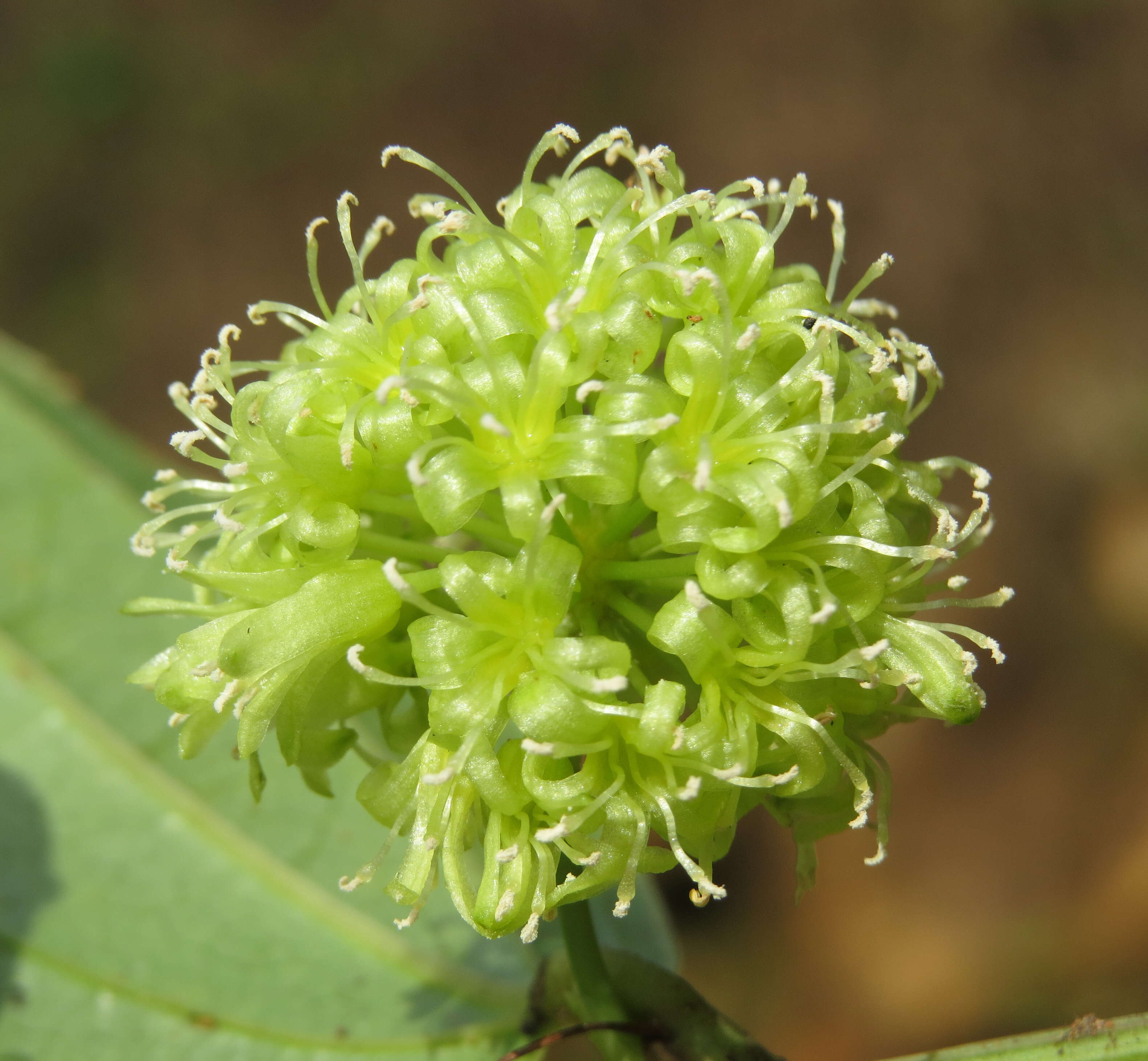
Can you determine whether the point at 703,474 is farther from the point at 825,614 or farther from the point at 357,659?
the point at 357,659

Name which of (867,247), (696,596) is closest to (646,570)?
(696,596)

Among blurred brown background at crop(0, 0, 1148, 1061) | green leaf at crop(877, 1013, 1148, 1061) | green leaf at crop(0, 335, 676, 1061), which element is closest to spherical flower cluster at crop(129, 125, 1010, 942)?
green leaf at crop(877, 1013, 1148, 1061)

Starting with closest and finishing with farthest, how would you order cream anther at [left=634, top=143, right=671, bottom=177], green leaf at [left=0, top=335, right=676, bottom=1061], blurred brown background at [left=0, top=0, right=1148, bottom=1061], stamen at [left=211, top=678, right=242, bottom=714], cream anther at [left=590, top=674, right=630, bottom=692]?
cream anther at [left=590, top=674, right=630, bottom=692] < stamen at [left=211, top=678, right=242, bottom=714] < cream anther at [left=634, top=143, right=671, bottom=177] < green leaf at [left=0, top=335, right=676, bottom=1061] < blurred brown background at [left=0, top=0, right=1148, bottom=1061]

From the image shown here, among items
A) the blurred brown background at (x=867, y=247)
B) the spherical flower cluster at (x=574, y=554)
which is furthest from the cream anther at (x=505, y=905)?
the blurred brown background at (x=867, y=247)

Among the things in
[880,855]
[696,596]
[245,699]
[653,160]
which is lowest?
[880,855]

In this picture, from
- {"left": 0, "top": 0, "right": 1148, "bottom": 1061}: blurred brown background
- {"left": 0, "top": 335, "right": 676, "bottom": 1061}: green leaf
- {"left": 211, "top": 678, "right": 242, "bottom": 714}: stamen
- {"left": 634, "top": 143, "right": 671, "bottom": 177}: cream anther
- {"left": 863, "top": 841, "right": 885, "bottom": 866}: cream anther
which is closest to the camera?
{"left": 211, "top": 678, "right": 242, "bottom": 714}: stamen

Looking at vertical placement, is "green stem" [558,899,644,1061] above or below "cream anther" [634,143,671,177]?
below

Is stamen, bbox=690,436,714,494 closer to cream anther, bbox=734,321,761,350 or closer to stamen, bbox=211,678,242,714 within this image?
cream anther, bbox=734,321,761,350

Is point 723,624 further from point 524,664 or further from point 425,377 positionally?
point 425,377
